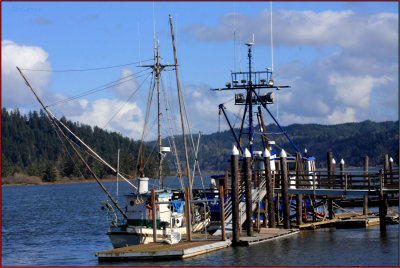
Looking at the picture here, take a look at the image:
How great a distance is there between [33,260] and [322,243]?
49.9 ft

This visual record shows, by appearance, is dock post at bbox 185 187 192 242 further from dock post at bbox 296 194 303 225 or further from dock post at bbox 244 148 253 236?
dock post at bbox 296 194 303 225

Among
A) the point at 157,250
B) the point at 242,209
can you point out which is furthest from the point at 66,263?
the point at 242,209

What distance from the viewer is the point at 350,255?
112ft

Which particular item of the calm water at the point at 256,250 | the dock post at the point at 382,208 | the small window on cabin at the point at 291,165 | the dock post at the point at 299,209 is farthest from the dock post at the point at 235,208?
the small window on cabin at the point at 291,165

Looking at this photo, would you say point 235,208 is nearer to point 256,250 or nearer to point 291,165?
point 256,250

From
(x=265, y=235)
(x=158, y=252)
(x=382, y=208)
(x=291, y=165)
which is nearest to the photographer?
(x=158, y=252)

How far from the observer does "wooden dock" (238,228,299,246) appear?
36094mm

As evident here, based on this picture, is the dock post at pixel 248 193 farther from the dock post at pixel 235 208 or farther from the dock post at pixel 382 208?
the dock post at pixel 382 208

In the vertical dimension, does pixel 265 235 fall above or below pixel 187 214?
below

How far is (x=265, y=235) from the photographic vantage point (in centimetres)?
3819

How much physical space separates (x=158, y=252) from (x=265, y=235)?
738cm

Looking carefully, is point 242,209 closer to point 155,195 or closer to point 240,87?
point 155,195

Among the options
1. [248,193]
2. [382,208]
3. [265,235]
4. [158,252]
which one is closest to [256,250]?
[265,235]

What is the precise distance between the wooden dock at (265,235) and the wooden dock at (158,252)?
1.83 metres
